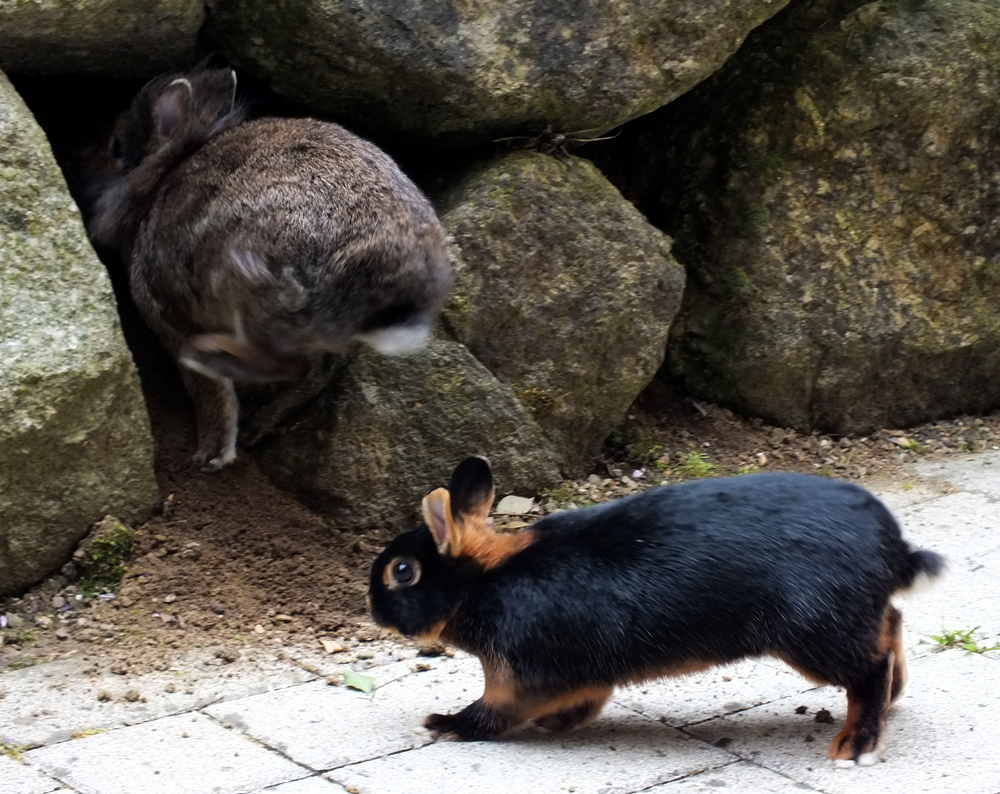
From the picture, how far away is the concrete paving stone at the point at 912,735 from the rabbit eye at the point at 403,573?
85 cm

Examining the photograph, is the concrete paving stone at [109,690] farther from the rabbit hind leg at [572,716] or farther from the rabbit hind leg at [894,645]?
the rabbit hind leg at [894,645]

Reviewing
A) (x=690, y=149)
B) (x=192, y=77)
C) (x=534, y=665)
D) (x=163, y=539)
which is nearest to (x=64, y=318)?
(x=163, y=539)

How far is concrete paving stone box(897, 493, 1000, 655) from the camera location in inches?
154

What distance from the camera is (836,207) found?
18.6 ft

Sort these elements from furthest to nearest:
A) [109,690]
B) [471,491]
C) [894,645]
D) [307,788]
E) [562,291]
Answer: [562,291]
[109,690]
[471,491]
[894,645]
[307,788]

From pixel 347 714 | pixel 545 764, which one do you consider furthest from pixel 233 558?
pixel 545 764

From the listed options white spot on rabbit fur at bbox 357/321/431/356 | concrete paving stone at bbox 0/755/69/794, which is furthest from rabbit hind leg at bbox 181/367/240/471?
concrete paving stone at bbox 0/755/69/794

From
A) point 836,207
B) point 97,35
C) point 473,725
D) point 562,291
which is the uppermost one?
point 97,35

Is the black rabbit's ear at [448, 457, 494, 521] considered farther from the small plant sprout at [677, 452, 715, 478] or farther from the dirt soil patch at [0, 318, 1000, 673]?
the small plant sprout at [677, 452, 715, 478]

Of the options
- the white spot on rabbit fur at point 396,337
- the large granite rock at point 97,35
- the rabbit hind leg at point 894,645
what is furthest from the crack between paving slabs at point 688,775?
the large granite rock at point 97,35

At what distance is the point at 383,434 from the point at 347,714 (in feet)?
4.67

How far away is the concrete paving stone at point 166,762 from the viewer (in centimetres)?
291

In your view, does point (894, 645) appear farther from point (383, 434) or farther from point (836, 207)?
point (836, 207)

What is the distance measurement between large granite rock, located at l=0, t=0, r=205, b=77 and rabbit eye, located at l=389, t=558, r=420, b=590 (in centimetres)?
220
